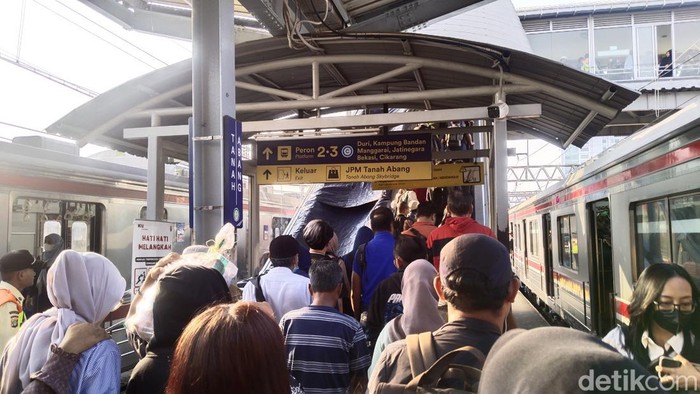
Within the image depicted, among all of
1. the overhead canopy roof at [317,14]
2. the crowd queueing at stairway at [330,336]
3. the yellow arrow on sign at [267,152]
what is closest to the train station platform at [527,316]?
the yellow arrow on sign at [267,152]

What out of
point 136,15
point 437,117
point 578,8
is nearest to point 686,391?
point 437,117

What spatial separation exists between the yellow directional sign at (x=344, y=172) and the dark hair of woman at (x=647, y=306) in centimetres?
392

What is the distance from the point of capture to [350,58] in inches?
229

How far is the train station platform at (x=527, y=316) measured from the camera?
10.2m

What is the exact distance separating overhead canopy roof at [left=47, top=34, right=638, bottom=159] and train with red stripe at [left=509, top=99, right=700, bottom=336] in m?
0.69

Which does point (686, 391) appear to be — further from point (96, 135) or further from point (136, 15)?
point (96, 135)

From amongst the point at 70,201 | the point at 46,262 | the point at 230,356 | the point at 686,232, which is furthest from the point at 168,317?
the point at 70,201

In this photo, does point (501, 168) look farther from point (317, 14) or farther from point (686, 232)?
point (317, 14)

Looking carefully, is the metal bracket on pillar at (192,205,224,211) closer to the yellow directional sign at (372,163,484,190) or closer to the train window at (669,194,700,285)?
the train window at (669,194,700,285)

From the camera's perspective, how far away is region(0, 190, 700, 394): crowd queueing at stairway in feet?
2.91

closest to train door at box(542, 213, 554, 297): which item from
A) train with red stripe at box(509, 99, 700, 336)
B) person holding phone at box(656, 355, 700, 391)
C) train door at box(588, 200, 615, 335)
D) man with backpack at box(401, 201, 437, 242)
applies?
train with red stripe at box(509, 99, 700, 336)

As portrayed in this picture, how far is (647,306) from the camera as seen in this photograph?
2.78 metres

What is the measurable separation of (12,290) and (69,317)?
2.41 metres

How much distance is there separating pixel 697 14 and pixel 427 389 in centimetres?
2595
